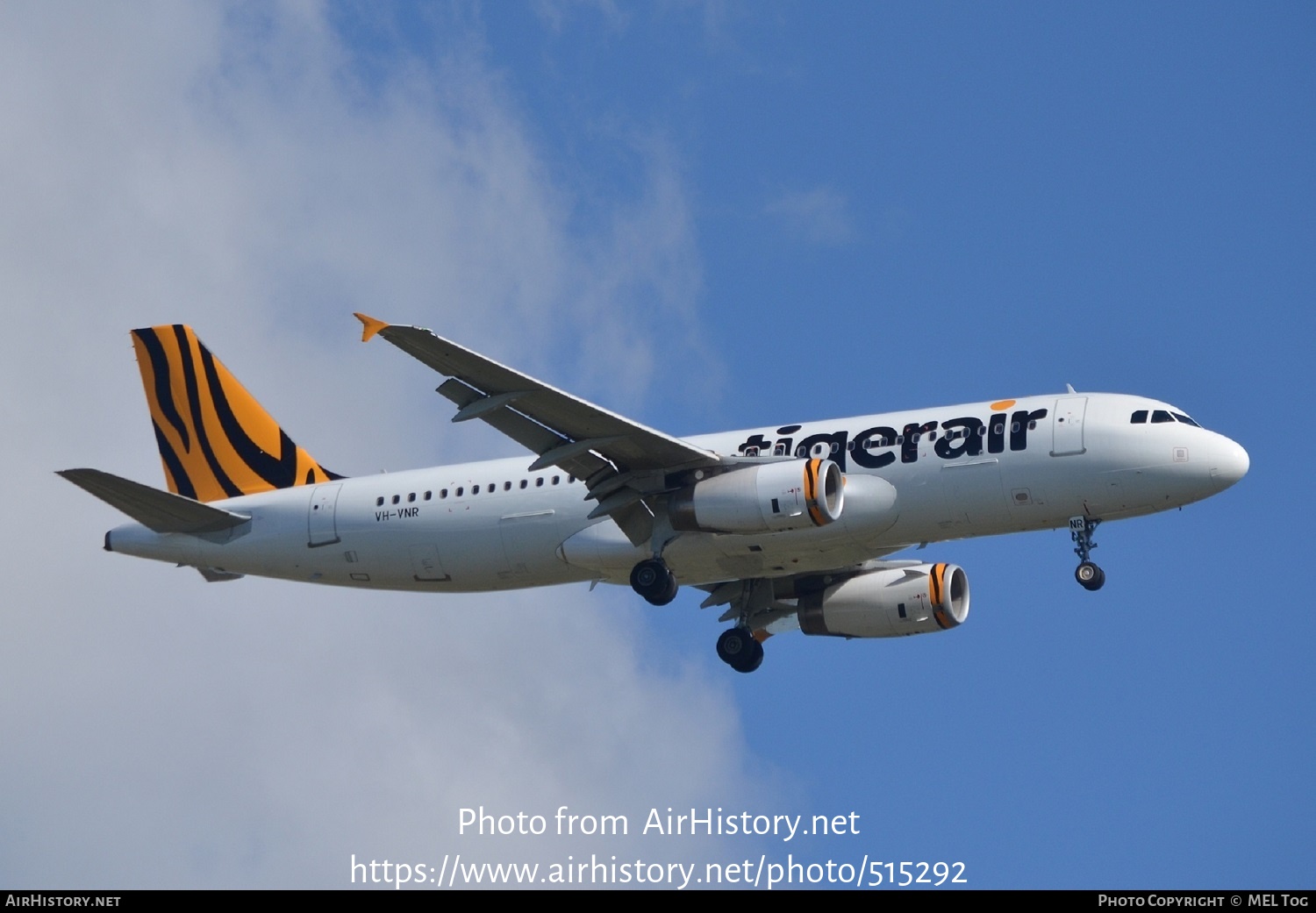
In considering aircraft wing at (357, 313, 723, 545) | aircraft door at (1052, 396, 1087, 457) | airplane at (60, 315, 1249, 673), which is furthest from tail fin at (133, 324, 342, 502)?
aircraft door at (1052, 396, 1087, 457)

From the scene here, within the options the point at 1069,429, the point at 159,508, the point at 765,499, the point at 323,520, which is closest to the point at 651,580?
the point at 765,499

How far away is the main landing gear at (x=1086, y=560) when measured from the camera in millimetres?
40156

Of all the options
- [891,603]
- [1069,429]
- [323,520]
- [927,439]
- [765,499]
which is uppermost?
[1069,429]

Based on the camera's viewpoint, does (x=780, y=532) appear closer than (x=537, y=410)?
No

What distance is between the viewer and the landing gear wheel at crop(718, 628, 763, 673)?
46281 millimetres

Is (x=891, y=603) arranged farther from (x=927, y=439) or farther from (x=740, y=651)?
(x=927, y=439)

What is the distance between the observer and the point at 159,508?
45344 millimetres

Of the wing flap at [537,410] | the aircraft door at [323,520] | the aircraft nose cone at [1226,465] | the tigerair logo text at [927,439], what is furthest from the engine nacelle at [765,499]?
the aircraft door at [323,520]

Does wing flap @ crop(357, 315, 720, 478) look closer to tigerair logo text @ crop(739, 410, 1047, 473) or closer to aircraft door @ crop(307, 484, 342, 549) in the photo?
tigerair logo text @ crop(739, 410, 1047, 473)

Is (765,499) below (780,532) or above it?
above

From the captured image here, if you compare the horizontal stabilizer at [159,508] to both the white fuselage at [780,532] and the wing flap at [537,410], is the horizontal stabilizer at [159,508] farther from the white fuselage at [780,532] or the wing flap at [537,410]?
the wing flap at [537,410]

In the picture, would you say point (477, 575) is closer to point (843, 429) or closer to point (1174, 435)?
point (843, 429)

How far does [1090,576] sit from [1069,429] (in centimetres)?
322

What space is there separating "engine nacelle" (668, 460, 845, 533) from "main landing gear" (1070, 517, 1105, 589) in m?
5.09
